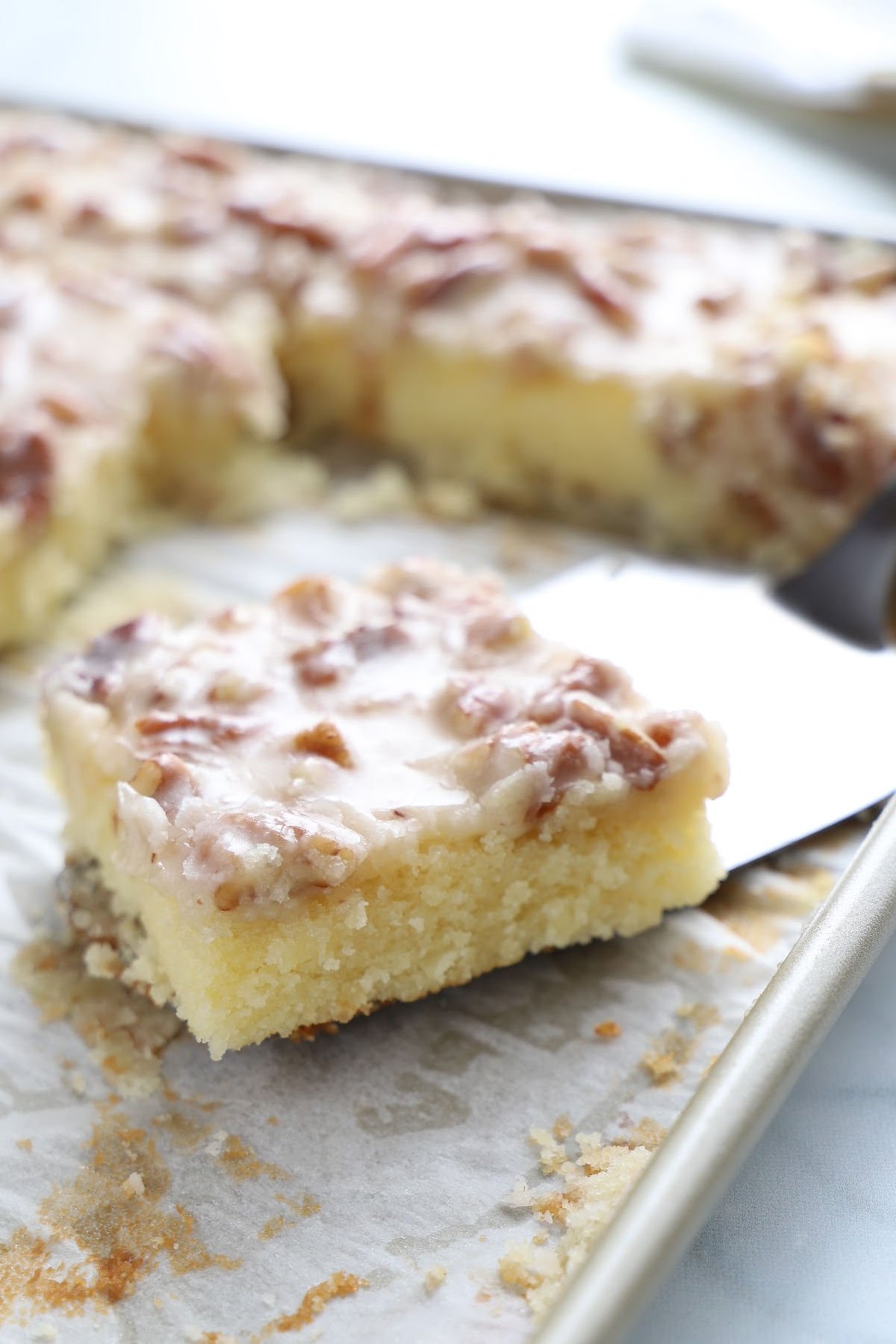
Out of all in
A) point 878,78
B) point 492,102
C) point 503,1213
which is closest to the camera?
point 503,1213

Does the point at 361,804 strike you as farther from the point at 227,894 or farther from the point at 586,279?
the point at 586,279

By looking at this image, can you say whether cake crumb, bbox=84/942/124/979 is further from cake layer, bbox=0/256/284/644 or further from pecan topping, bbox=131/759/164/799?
cake layer, bbox=0/256/284/644

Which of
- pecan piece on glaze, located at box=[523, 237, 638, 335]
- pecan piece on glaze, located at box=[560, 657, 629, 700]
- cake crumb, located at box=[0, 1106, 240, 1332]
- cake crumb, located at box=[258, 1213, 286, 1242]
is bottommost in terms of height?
cake crumb, located at box=[0, 1106, 240, 1332]

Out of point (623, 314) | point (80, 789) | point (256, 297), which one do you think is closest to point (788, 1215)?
point (80, 789)

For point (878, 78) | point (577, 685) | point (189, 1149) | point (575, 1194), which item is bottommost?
point (189, 1149)

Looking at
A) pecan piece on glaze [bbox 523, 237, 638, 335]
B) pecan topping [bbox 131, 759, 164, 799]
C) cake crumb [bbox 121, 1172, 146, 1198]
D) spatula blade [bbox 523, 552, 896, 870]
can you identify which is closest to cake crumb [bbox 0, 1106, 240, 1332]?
cake crumb [bbox 121, 1172, 146, 1198]

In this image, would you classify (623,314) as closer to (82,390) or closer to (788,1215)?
(82,390)

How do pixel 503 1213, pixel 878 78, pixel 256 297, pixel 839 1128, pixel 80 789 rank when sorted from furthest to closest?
pixel 878 78, pixel 256 297, pixel 80 789, pixel 839 1128, pixel 503 1213
